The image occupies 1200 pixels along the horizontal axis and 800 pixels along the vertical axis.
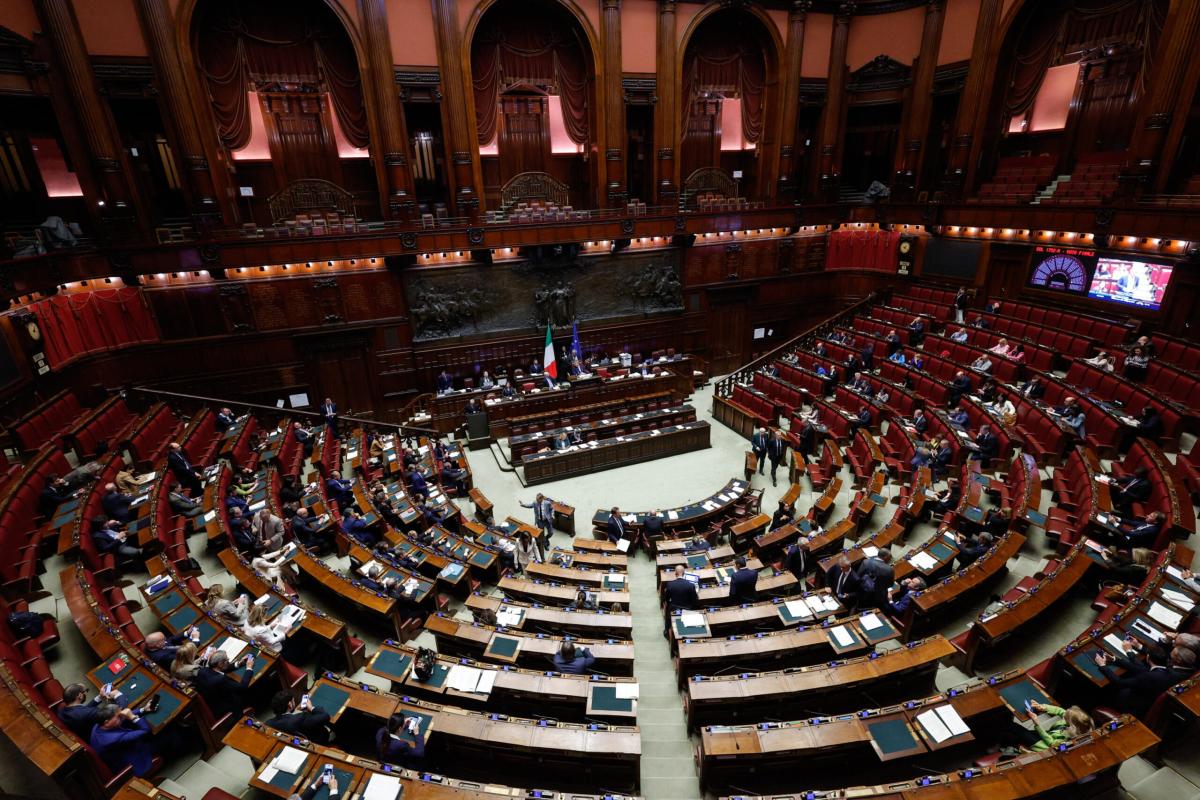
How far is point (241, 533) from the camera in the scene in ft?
27.2

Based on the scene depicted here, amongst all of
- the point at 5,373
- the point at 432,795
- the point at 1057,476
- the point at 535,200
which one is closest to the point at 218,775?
the point at 432,795

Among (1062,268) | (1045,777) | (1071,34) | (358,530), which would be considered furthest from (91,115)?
(1071,34)

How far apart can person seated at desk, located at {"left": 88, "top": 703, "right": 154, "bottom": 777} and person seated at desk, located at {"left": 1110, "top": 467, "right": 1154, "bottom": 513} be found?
11.7 metres

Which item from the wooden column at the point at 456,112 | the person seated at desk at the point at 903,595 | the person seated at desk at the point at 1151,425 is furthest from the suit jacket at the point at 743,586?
the wooden column at the point at 456,112

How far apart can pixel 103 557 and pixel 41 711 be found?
139 inches

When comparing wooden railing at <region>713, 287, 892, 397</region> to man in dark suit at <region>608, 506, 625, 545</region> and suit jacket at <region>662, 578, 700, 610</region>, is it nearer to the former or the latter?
man in dark suit at <region>608, 506, 625, 545</region>

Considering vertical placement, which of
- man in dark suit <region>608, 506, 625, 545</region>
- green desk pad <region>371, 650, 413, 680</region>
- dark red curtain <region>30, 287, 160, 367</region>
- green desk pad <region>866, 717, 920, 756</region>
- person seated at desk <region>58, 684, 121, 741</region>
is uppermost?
dark red curtain <region>30, 287, 160, 367</region>

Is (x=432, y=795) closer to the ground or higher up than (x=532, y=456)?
higher up

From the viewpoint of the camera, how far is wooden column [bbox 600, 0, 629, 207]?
637 inches

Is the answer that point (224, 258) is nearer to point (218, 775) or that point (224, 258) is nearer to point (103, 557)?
point (103, 557)

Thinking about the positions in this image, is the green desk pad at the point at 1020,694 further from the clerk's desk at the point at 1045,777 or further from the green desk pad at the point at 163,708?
the green desk pad at the point at 163,708

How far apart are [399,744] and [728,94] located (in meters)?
20.2

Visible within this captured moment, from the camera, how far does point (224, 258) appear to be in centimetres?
1346

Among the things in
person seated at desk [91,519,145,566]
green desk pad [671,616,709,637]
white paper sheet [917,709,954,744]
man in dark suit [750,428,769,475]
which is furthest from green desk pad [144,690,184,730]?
man in dark suit [750,428,769,475]
